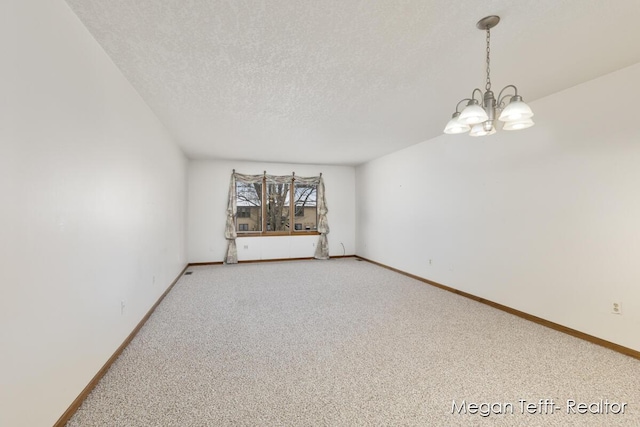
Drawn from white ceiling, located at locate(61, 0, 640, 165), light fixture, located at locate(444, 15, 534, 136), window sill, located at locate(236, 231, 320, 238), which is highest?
white ceiling, located at locate(61, 0, 640, 165)

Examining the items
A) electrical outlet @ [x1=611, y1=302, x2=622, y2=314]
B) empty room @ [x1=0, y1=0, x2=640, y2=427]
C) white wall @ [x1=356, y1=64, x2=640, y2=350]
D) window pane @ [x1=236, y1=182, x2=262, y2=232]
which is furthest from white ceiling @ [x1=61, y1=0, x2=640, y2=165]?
window pane @ [x1=236, y1=182, x2=262, y2=232]

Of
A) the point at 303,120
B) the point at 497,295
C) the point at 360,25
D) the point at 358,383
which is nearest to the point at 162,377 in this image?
the point at 358,383

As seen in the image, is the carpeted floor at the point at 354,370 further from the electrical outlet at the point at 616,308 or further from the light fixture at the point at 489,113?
the light fixture at the point at 489,113

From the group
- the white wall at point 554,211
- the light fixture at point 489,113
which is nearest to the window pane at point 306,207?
the white wall at point 554,211

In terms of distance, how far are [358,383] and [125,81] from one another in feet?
10.4

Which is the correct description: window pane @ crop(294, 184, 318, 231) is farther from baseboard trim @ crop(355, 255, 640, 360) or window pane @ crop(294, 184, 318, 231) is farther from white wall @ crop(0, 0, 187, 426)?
white wall @ crop(0, 0, 187, 426)

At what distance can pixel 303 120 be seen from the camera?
12.2ft

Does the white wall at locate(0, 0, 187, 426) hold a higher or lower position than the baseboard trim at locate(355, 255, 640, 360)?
higher

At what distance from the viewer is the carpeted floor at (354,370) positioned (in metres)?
1.68

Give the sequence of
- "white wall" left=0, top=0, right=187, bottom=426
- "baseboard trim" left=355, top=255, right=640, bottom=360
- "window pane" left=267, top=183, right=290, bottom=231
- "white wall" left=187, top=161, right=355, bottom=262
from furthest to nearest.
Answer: "window pane" left=267, top=183, right=290, bottom=231 < "white wall" left=187, top=161, right=355, bottom=262 < "baseboard trim" left=355, top=255, right=640, bottom=360 < "white wall" left=0, top=0, right=187, bottom=426

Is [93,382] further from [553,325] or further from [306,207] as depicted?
[306,207]

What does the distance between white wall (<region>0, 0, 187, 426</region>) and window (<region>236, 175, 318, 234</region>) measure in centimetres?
418

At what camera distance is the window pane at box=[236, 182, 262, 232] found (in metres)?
6.82

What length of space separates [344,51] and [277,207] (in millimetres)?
5232
